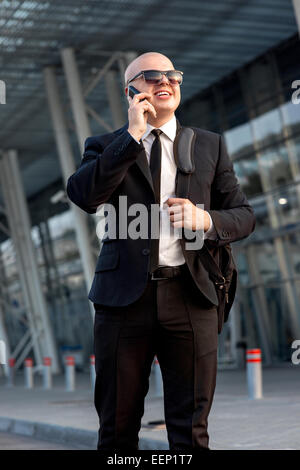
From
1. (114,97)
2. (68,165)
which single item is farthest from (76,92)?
(68,165)

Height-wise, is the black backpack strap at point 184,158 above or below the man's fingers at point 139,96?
below

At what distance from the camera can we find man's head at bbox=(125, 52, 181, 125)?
2.47 meters

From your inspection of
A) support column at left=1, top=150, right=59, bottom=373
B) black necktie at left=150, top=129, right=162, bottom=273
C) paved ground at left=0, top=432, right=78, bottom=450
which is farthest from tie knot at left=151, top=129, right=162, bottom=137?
support column at left=1, top=150, right=59, bottom=373

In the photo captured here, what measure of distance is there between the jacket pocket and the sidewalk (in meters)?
4.27

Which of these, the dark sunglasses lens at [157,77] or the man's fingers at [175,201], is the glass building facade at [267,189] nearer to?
the dark sunglasses lens at [157,77]

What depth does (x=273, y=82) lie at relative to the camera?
19531mm

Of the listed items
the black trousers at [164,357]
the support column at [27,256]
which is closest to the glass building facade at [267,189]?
the support column at [27,256]

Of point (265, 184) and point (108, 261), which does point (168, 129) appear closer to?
point (108, 261)

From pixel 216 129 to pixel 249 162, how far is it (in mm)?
1985

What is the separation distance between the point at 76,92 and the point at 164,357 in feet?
50.0

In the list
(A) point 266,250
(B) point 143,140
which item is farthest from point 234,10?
(B) point 143,140

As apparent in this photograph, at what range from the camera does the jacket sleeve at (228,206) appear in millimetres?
2428

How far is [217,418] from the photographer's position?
8.83 metres
